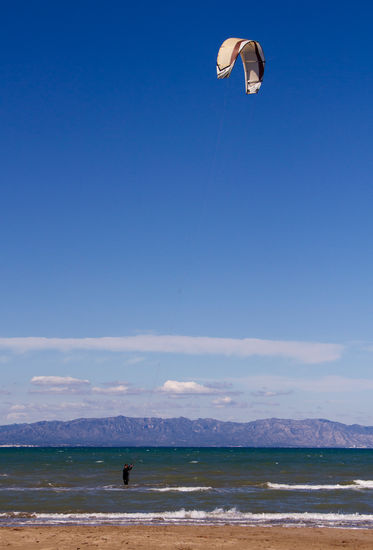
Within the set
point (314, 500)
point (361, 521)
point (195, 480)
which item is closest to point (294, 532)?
point (361, 521)

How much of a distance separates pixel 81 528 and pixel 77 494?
43.7 ft

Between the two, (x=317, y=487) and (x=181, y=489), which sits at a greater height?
(x=181, y=489)

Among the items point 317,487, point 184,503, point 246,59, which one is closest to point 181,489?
point 184,503

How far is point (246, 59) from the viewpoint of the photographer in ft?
63.3

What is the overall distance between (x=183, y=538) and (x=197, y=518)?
5.98m

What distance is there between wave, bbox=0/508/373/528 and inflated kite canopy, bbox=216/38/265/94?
18.5 meters

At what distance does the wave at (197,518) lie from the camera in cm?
2356

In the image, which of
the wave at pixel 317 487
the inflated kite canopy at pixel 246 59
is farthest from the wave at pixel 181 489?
the inflated kite canopy at pixel 246 59

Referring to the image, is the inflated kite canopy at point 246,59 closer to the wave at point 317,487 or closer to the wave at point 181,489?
the wave at point 181,489

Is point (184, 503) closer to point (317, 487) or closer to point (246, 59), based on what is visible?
point (317, 487)

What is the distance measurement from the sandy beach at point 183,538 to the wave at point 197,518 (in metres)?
1.65

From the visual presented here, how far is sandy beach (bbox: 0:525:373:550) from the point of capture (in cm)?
1806

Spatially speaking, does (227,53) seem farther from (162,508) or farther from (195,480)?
(195,480)

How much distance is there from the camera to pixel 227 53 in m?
17.8
